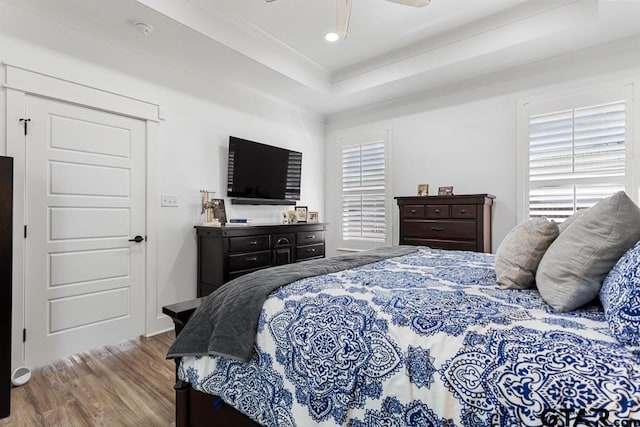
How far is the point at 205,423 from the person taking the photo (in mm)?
1488

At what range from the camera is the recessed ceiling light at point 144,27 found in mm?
2723

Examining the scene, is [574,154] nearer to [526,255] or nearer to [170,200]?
[526,255]

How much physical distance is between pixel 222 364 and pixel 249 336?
209mm

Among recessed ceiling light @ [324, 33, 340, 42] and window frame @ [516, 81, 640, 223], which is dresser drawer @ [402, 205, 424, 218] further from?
recessed ceiling light @ [324, 33, 340, 42]

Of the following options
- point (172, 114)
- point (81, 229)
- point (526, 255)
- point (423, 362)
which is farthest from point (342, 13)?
point (81, 229)

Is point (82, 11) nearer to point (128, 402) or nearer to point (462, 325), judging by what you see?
point (128, 402)

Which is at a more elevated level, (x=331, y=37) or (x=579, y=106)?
(x=331, y=37)

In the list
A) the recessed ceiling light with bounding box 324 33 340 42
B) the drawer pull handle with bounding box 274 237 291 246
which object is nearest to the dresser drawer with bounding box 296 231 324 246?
the drawer pull handle with bounding box 274 237 291 246

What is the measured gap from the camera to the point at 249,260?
11.5 ft

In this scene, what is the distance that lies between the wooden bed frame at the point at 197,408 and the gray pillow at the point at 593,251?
1250 millimetres

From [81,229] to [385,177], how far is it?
3.47 metres

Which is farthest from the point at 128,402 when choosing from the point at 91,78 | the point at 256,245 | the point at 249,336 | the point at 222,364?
the point at 91,78

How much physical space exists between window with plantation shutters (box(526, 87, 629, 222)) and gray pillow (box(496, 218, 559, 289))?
2316 millimetres

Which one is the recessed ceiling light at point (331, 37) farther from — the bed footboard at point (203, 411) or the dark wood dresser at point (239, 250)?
the bed footboard at point (203, 411)
